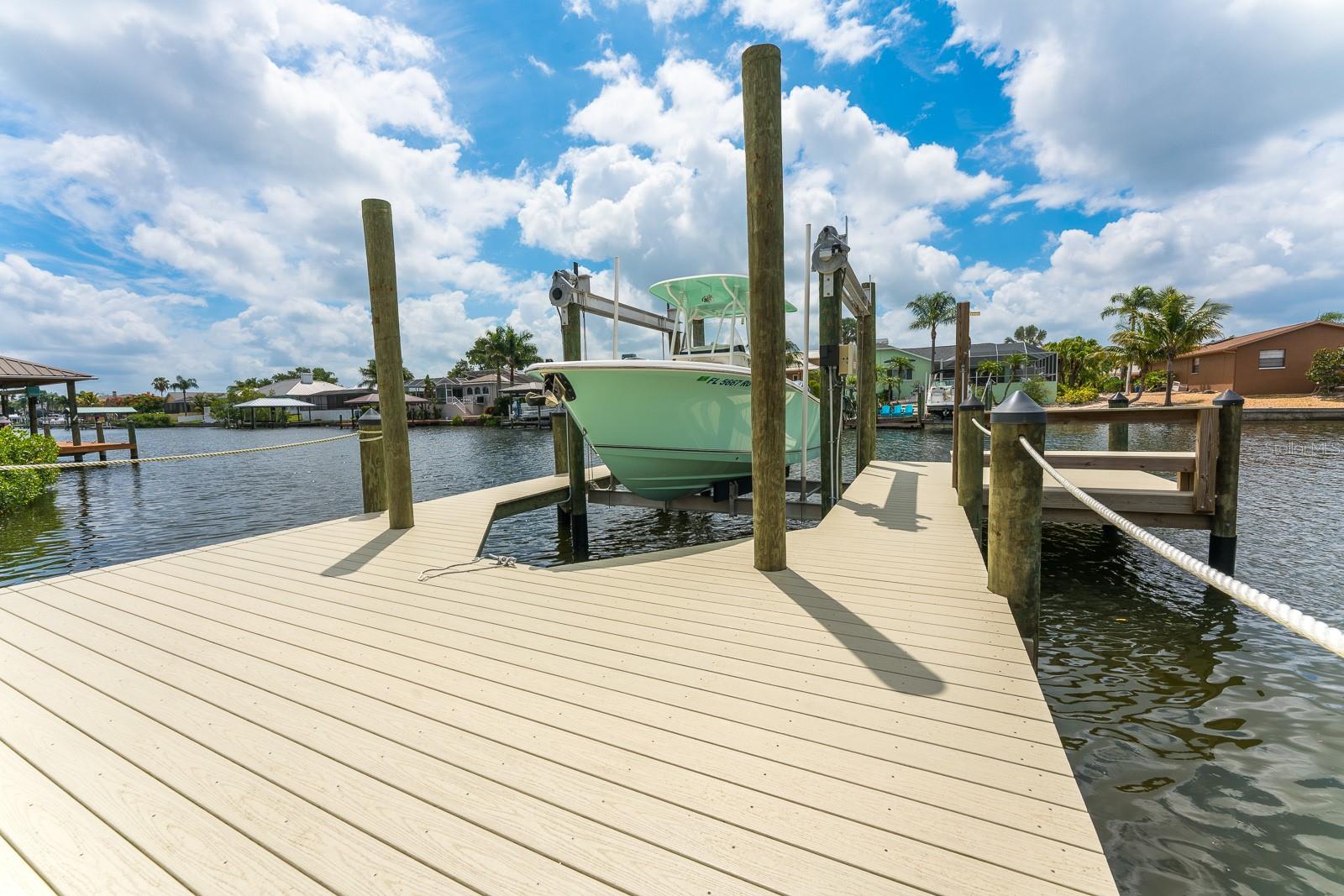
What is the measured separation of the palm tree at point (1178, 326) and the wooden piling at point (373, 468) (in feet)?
132

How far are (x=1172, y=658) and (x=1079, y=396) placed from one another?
40.5 meters

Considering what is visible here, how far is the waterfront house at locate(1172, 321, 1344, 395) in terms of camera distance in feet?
103

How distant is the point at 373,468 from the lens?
21.7ft

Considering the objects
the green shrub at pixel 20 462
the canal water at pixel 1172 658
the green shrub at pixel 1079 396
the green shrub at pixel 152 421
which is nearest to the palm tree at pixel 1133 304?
the green shrub at pixel 1079 396

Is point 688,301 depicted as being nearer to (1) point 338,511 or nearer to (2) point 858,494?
(2) point 858,494

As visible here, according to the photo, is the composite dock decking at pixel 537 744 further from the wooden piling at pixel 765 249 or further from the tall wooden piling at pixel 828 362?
the tall wooden piling at pixel 828 362

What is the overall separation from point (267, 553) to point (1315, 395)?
1796 inches

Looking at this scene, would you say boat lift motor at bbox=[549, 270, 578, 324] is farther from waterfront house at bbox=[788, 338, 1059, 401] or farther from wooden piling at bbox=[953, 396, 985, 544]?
waterfront house at bbox=[788, 338, 1059, 401]

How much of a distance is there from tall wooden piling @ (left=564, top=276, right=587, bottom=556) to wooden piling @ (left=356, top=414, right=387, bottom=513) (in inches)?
90.3

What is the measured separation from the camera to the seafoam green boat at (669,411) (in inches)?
261

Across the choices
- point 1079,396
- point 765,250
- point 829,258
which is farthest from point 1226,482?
point 1079,396

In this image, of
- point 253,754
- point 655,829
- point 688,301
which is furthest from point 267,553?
point 688,301

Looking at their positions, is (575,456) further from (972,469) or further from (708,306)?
(972,469)

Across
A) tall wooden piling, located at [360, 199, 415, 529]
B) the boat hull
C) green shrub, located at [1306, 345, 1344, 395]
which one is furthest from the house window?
tall wooden piling, located at [360, 199, 415, 529]
